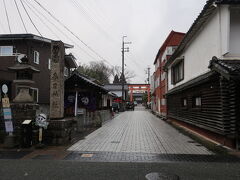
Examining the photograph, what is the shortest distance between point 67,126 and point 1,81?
1179cm

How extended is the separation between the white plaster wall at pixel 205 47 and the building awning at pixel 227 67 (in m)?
0.52

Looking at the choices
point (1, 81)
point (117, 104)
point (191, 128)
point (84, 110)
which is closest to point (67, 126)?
point (84, 110)

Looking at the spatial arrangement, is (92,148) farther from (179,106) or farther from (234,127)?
(179,106)

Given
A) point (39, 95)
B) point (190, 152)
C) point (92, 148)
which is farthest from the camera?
point (39, 95)

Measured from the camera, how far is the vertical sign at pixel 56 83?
9117 millimetres

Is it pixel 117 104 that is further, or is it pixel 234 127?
pixel 117 104

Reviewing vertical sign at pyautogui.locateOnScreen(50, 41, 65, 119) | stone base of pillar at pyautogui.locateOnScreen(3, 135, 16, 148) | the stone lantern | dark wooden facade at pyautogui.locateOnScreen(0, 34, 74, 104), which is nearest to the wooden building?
vertical sign at pyautogui.locateOnScreen(50, 41, 65, 119)

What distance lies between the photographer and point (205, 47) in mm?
10352

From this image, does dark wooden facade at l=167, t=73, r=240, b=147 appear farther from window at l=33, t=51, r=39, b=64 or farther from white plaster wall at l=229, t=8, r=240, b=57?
window at l=33, t=51, r=39, b=64

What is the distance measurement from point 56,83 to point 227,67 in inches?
281

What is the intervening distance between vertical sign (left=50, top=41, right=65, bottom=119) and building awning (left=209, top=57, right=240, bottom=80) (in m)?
6.67

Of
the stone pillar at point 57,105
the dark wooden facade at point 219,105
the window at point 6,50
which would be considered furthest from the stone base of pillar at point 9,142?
the window at point 6,50

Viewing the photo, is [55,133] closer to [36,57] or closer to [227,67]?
[227,67]

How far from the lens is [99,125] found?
612 inches
